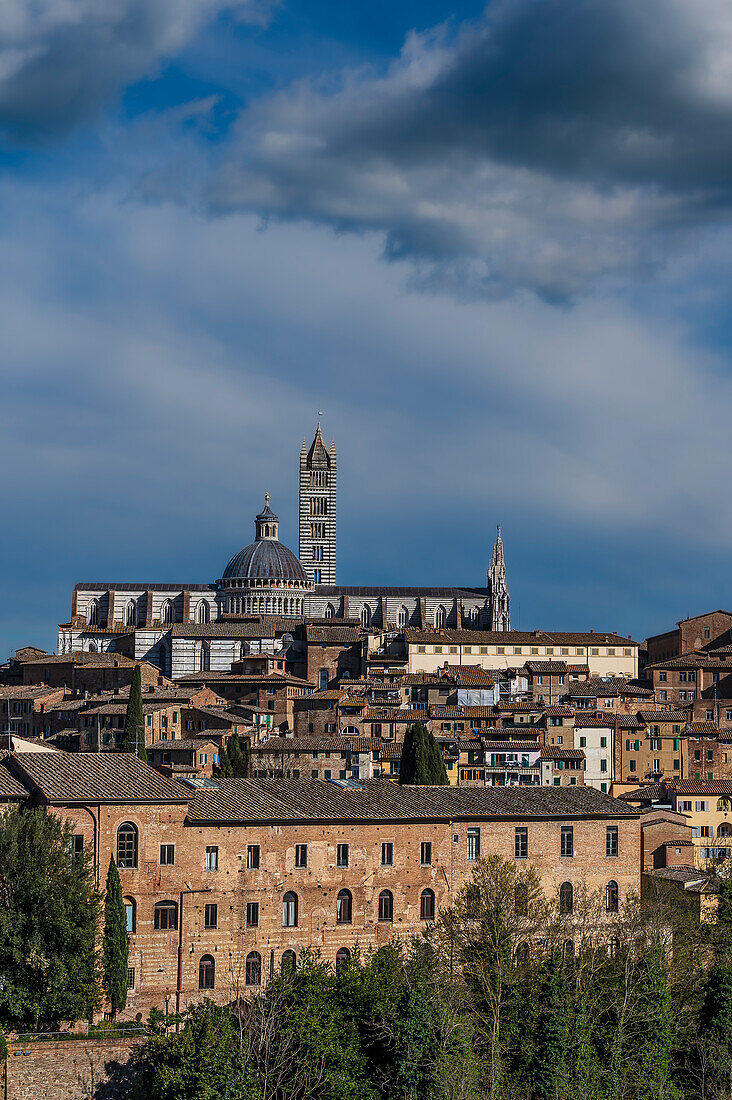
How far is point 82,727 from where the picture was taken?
2657 inches

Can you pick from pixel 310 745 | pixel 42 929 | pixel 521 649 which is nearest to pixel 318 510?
pixel 521 649

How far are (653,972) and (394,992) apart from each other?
6412 mm

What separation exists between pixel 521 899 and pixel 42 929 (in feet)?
40.2

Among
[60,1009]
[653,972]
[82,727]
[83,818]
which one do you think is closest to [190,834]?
[83,818]

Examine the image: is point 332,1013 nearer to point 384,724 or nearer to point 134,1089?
point 134,1089

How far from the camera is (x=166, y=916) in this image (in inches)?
1515

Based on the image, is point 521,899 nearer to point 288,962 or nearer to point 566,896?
point 566,896

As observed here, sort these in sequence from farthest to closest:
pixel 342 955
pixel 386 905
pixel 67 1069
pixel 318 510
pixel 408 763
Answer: pixel 318 510, pixel 408 763, pixel 386 905, pixel 342 955, pixel 67 1069

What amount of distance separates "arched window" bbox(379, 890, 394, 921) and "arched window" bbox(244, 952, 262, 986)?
3750 mm

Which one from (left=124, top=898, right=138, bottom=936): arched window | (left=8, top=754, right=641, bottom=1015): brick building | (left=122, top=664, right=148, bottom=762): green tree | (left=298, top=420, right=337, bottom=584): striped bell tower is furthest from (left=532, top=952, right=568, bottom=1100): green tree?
(left=298, top=420, right=337, bottom=584): striped bell tower

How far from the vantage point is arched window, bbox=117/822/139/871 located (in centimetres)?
Result: 3828

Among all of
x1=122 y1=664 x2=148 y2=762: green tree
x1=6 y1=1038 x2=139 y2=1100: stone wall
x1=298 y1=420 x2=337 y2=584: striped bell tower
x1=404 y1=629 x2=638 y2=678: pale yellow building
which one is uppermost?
x1=298 y1=420 x2=337 y2=584: striped bell tower

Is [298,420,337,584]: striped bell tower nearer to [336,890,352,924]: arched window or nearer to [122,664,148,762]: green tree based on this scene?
[122,664,148,762]: green tree

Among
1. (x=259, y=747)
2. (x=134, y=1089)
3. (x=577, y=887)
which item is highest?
A: (x=259, y=747)
